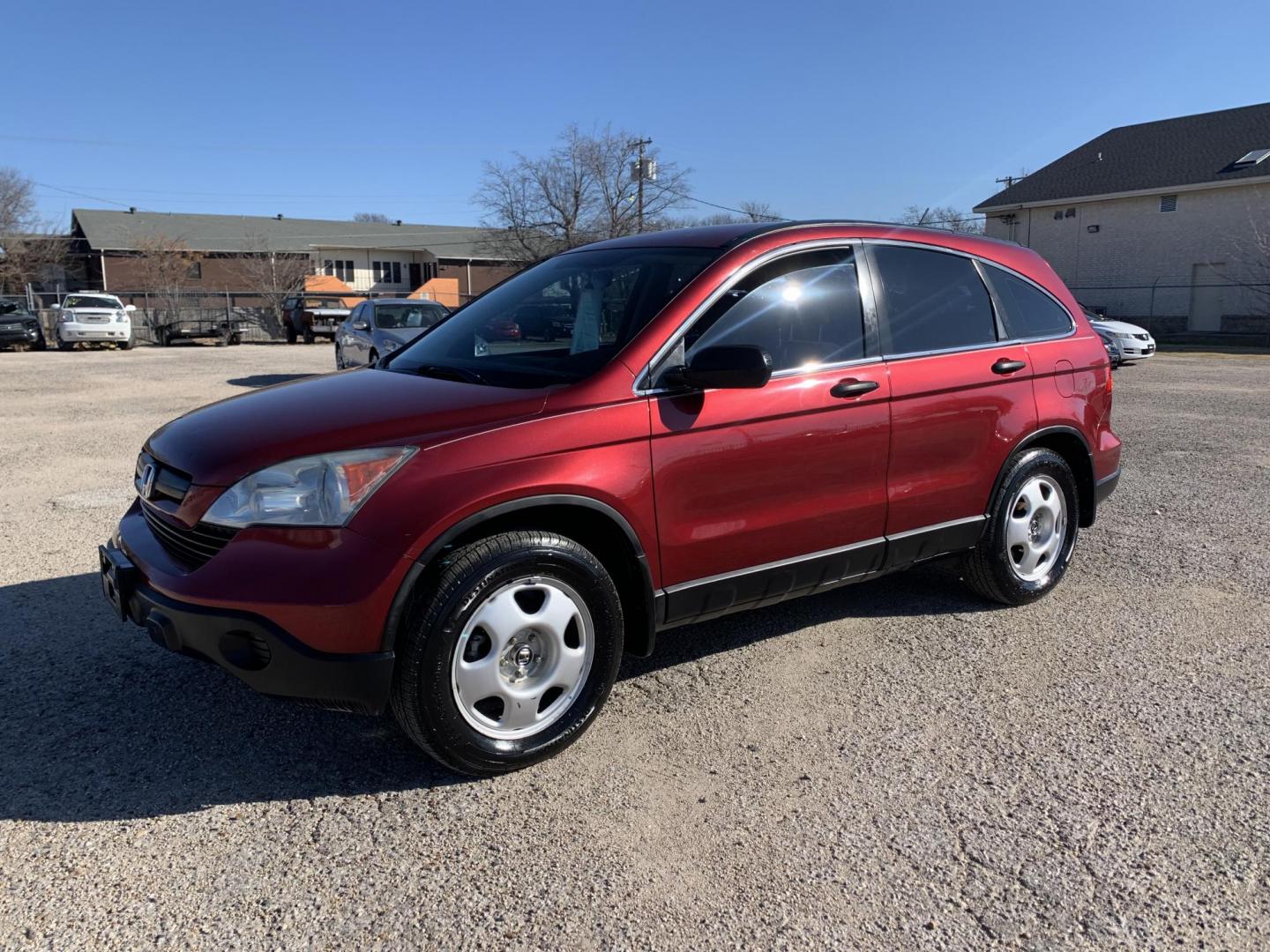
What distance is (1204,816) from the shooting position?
9.39 feet

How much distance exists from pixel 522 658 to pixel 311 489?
0.89 meters

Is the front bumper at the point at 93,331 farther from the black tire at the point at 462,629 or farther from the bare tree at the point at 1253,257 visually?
the bare tree at the point at 1253,257

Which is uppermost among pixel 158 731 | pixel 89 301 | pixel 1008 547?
pixel 89 301

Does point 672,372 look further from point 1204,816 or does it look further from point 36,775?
point 36,775

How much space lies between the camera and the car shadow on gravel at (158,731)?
302 cm

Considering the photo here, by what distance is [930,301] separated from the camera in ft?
14.0

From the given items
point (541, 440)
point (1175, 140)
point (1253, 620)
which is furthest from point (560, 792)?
point (1175, 140)

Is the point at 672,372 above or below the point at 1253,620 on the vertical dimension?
above

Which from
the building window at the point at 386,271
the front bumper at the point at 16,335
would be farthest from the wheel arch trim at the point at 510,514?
the building window at the point at 386,271

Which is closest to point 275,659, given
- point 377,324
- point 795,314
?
point 795,314

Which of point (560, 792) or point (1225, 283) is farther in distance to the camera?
point (1225, 283)

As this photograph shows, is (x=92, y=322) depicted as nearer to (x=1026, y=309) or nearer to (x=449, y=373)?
(x=449, y=373)

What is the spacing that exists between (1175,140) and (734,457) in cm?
4004

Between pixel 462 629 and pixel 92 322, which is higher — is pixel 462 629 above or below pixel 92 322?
below
